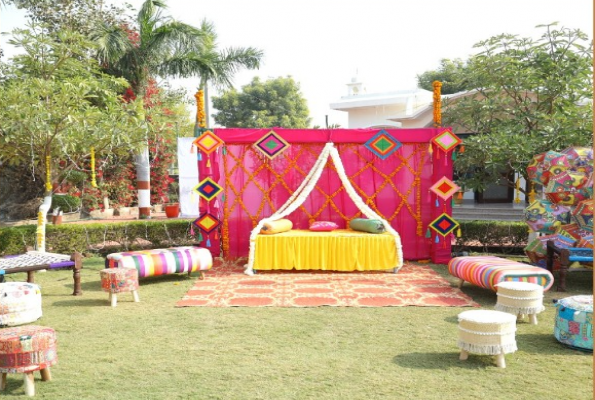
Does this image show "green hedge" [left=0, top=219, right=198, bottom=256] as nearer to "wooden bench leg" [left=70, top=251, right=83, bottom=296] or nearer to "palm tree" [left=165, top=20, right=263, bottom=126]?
"wooden bench leg" [left=70, top=251, right=83, bottom=296]

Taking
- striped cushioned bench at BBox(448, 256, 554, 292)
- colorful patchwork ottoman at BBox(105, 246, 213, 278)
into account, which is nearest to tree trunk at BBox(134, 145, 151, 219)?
colorful patchwork ottoman at BBox(105, 246, 213, 278)

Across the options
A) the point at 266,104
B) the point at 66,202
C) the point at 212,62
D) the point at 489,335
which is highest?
the point at 266,104

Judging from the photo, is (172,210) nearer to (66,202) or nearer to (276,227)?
(66,202)

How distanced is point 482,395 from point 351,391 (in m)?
0.90

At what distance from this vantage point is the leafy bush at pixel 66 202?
47.9 feet

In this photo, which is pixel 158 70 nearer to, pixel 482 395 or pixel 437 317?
pixel 437 317

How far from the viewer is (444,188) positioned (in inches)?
343

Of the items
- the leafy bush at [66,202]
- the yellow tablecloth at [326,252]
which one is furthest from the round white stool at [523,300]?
the leafy bush at [66,202]

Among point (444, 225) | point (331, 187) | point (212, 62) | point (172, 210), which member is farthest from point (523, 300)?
point (172, 210)

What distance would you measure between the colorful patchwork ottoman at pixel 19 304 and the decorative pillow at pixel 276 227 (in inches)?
137

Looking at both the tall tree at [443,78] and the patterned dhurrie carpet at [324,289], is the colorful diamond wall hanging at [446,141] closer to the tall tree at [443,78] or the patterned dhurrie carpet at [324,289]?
the patterned dhurrie carpet at [324,289]

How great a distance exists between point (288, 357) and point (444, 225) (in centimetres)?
512

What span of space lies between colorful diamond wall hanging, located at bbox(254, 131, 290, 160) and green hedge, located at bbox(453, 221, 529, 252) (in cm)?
365

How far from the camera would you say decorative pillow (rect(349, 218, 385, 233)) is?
8180 mm
